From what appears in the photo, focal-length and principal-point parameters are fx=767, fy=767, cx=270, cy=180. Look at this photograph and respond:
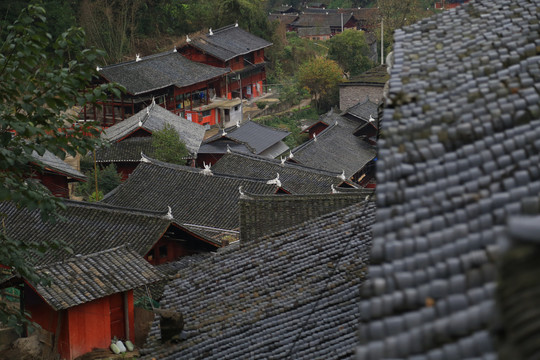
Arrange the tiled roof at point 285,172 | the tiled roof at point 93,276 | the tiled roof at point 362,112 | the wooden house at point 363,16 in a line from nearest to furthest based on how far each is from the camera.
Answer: the tiled roof at point 93,276
the tiled roof at point 285,172
the tiled roof at point 362,112
the wooden house at point 363,16

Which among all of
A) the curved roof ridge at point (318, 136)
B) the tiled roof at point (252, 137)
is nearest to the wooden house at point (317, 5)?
the tiled roof at point (252, 137)

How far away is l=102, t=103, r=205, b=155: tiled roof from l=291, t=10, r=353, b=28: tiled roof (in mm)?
26835

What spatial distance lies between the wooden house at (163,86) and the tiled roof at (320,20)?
1957 centimetres

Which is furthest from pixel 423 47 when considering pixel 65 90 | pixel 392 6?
pixel 392 6

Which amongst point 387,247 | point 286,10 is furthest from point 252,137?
point 286,10

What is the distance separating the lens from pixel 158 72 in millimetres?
35844

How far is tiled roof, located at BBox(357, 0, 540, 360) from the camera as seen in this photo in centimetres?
269

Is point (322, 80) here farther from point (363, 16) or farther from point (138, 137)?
point (363, 16)

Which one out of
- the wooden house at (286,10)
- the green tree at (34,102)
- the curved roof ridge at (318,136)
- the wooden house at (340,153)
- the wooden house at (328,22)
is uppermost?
the green tree at (34,102)

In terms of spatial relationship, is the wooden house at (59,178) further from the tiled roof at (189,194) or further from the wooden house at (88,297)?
the wooden house at (88,297)

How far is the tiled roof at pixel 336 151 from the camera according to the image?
30672 millimetres

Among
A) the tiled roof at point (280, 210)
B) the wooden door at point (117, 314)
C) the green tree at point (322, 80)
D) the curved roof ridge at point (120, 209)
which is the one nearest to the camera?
the tiled roof at point (280, 210)

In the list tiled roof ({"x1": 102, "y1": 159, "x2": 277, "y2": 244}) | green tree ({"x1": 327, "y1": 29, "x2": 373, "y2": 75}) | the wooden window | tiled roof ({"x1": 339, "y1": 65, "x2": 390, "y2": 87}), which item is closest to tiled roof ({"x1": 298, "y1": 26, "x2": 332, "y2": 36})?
green tree ({"x1": 327, "y1": 29, "x2": 373, "y2": 75})

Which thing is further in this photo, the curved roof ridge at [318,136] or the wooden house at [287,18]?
the wooden house at [287,18]
